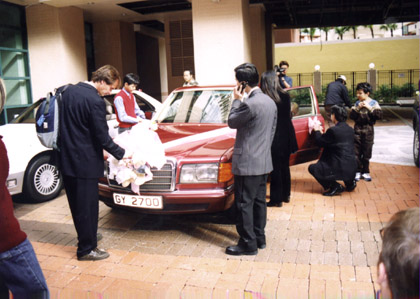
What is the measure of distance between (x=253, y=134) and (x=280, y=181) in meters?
1.71

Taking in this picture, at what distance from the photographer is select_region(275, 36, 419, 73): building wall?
102 feet

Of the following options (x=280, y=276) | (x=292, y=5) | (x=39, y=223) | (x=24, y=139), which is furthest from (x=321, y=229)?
(x=292, y=5)

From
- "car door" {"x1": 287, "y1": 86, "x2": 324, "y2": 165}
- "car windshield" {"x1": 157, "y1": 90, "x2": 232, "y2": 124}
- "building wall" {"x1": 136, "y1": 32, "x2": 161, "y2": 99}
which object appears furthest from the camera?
"building wall" {"x1": 136, "y1": 32, "x2": 161, "y2": 99}

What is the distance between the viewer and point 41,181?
6477 mm

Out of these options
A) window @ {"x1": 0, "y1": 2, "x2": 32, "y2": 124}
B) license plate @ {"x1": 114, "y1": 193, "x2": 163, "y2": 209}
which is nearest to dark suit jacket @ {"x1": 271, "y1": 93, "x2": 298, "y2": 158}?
license plate @ {"x1": 114, "y1": 193, "x2": 163, "y2": 209}

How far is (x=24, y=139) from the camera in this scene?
636 centimetres

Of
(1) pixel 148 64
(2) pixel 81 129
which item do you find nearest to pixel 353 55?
(1) pixel 148 64

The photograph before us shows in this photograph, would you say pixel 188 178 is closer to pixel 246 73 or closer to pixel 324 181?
pixel 246 73

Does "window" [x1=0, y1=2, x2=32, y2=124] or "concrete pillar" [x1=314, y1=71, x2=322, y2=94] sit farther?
Result: "concrete pillar" [x1=314, y1=71, x2=322, y2=94]

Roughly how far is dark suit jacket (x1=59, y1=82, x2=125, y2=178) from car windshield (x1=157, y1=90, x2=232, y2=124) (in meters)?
2.06

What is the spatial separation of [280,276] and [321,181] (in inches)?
109

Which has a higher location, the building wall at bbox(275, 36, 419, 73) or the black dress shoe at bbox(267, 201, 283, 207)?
the building wall at bbox(275, 36, 419, 73)

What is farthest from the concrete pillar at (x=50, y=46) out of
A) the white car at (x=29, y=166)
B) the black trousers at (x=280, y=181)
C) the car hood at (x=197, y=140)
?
the black trousers at (x=280, y=181)

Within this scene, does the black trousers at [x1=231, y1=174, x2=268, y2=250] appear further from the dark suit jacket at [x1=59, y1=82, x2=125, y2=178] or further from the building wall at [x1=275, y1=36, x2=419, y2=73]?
the building wall at [x1=275, y1=36, x2=419, y2=73]
